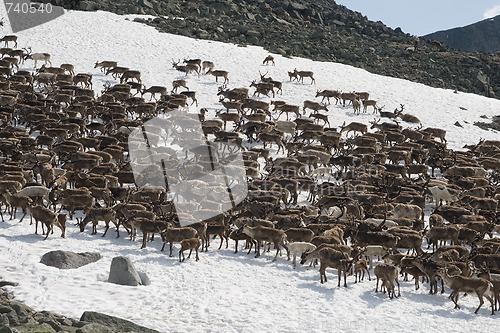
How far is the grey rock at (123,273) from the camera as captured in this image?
1443 cm

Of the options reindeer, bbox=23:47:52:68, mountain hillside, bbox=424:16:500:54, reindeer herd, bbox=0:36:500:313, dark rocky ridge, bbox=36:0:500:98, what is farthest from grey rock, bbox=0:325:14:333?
mountain hillside, bbox=424:16:500:54

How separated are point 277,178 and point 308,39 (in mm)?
32864

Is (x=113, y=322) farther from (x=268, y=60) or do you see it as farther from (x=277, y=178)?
(x=268, y=60)

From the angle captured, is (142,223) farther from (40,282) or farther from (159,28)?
(159,28)

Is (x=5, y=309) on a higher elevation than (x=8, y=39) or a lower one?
lower

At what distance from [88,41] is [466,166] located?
997 inches

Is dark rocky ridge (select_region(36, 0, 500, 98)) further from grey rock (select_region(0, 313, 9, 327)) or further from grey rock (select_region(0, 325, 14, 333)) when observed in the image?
grey rock (select_region(0, 325, 14, 333))

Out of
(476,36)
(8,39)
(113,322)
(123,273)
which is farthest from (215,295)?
(476,36)

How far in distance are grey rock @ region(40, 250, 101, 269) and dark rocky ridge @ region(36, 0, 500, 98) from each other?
111 ft

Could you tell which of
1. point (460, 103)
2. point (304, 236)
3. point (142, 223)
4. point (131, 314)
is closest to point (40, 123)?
point (142, 223)

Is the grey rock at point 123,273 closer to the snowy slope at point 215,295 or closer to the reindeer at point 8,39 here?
the snowy slope at point 215,295

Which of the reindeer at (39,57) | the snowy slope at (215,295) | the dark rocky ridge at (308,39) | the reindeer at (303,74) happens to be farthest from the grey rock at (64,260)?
the dark rocky ridge at (308,39)

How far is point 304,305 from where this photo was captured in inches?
569

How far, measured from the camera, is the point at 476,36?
144 metres
